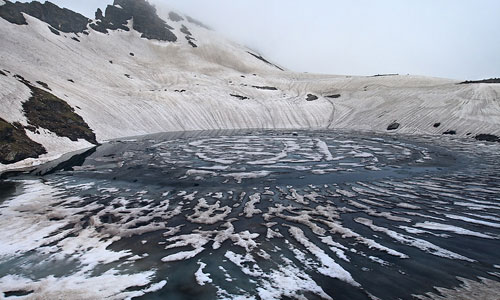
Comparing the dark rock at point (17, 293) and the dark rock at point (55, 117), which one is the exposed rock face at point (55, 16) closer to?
the dark rock at point (55, 117)

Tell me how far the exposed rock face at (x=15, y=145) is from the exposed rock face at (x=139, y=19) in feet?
401

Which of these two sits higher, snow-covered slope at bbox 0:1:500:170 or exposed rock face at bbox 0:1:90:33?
exposed rock face at bbox 0:1:90:33

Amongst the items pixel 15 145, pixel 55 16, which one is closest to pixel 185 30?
pixel 55 16

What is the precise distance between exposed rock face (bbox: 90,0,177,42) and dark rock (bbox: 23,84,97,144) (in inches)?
4208

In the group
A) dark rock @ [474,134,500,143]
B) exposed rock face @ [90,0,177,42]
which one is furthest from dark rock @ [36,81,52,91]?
exposed rock face @ [90,0,177,42]

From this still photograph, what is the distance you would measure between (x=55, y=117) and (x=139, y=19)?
131m

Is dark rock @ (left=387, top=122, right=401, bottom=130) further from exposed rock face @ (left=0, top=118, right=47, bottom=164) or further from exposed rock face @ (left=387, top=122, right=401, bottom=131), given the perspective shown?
exposed rock face @ (left=0, top=118, right=47, bottom=164)

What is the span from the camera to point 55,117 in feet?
136

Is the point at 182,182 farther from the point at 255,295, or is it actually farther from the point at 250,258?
the point at 255,295

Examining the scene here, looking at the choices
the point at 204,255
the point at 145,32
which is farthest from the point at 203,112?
the point at 145,32

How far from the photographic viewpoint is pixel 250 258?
10.9 meters

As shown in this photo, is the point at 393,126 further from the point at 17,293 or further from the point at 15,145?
the point at 17,293

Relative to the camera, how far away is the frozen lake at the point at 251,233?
9.20 meters

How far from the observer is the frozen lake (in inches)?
362
